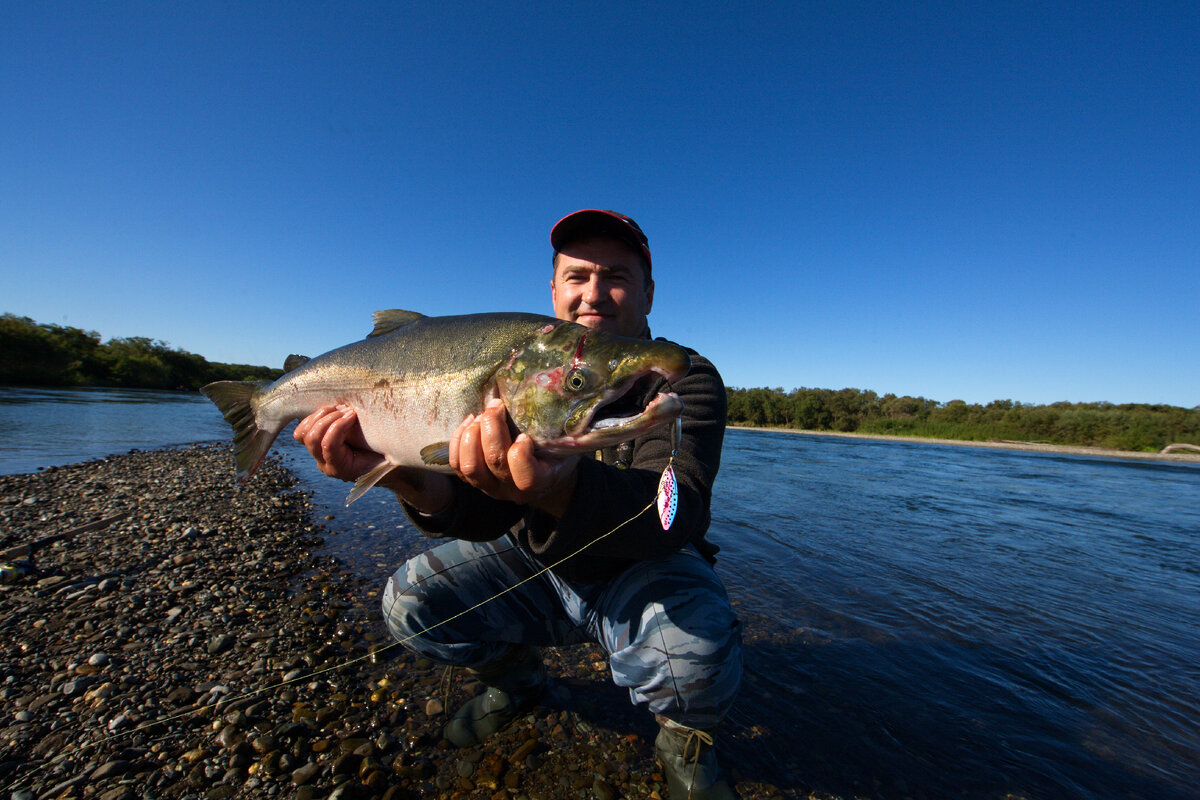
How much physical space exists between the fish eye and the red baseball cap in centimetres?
177

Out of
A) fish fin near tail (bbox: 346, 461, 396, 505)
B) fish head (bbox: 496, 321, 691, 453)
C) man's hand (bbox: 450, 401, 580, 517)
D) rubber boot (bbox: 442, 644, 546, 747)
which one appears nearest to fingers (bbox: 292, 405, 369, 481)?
fish fin near tail (bbox: 346, 461, 396, 505)

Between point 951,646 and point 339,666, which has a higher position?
point 339,666

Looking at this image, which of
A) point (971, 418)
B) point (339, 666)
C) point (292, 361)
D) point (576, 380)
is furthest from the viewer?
point (971, 418)

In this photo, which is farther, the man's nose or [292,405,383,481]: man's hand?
the man's nose

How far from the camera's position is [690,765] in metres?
2.36

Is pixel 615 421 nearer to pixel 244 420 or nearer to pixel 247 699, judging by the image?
pixel 247 699

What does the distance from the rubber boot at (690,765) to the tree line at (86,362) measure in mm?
33644

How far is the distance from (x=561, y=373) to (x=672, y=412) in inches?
20.6

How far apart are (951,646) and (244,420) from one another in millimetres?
6380

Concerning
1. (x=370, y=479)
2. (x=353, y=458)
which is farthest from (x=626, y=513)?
(x=353, y=458)

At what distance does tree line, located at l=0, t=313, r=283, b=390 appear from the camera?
51188mm

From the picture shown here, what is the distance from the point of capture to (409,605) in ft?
9.16

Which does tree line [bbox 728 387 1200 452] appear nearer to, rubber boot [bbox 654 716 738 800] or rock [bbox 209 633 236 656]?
rubber boot [bbox 654 716 738 800]

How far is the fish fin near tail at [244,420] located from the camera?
10.5 ft
